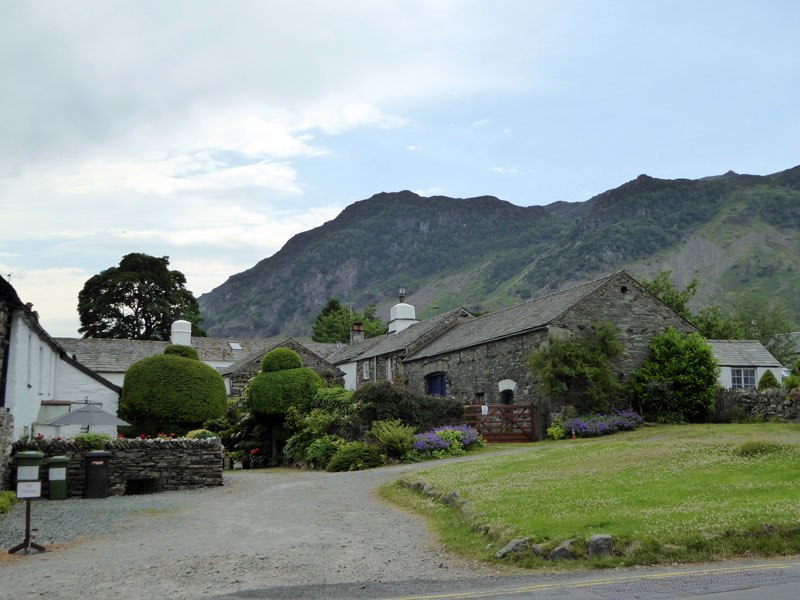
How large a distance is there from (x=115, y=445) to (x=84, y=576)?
1048cm

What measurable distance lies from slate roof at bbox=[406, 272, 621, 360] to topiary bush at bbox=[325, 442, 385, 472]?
30.2 ft

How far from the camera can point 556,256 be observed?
16225 cm

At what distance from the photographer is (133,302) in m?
66.0

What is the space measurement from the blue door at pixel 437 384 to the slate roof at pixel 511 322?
1.20 metres

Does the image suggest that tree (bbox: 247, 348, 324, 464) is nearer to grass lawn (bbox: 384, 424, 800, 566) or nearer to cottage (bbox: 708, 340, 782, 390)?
grass lawn (bbox: 384, 424, 800, 566)

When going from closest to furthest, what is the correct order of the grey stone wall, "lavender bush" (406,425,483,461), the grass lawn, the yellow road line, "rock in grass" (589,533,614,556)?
the yellow road line, "rock in grass" (589,533,614,556), the grass lawn, "lavender bush" (406,425,483,461), the grey stone wall

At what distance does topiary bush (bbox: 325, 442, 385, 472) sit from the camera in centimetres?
2261

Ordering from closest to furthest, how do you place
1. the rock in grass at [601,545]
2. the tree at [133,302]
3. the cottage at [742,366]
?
the rock in grass at [601,545] → the cottage at [742,366] → the tree at [133,302]

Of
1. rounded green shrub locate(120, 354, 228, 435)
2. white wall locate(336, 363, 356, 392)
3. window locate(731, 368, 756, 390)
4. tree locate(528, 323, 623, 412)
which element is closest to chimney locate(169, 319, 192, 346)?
white wall locate(336, 363, 356, 392)

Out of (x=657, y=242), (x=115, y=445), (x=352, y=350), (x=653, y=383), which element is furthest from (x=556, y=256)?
(x=115, y=445)

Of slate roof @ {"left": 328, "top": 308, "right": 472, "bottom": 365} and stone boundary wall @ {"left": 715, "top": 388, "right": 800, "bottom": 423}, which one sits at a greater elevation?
slate roof @ {"left": 328, "top": 308, "right": 472, "bottom": 365}

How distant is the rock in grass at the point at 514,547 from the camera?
8.95m

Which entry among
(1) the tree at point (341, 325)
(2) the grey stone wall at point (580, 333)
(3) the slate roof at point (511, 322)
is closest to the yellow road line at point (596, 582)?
(2) the grey stone wall at point (580, 333)

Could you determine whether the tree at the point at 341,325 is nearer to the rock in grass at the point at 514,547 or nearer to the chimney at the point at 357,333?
the chimney at the point at 357,333
